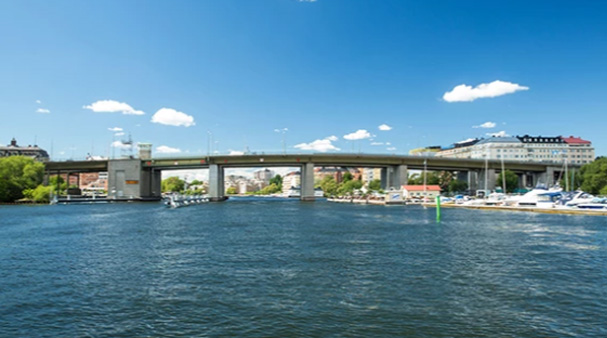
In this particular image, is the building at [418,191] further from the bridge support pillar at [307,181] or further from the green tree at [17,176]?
the green tree at [17,176]

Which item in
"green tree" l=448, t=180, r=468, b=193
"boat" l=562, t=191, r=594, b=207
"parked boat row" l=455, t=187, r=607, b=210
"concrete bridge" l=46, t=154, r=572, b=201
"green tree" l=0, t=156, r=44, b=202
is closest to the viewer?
"parked boat row" l=455, t=187, r=607, b=210

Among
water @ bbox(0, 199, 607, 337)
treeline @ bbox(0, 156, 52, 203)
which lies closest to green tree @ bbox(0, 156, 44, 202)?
treeline @ bbox(0, 156, 52, 203)

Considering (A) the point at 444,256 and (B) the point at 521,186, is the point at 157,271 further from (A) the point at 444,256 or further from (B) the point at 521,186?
(B) the point at 521,186

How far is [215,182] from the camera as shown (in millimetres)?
140750

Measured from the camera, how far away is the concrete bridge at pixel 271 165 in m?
133

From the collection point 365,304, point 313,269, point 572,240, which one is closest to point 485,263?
point 313,269

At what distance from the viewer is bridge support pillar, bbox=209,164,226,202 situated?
448 ft

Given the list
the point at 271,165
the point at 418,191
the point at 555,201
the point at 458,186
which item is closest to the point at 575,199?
the point at 555,201

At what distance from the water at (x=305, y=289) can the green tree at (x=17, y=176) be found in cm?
10822

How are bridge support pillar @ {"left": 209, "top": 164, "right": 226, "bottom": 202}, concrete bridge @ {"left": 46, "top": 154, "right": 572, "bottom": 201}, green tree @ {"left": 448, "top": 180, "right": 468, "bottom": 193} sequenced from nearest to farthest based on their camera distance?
concrete bridge @ {"left": 46, "top": 154, "right": 572, "bottom": 201}
bridge support pillar @ {"left": 209, "top": 164, "right": 226, "bottom": 202}
green tree @ {"left": 448, "top": 180, "right": 468, "bottom": 193}

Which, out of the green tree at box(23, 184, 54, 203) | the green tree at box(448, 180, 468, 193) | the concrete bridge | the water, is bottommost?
the water

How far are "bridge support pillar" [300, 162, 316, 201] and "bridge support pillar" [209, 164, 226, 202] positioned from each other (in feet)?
91.9

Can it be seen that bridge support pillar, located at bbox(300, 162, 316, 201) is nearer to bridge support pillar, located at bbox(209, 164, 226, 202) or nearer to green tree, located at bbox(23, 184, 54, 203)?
bridge support pillar, located at bbox(209, 164, 226, 202)

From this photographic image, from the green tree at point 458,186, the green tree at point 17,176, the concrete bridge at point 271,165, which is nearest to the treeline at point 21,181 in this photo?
the green tree at point 17,176
